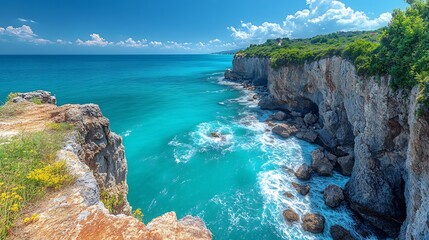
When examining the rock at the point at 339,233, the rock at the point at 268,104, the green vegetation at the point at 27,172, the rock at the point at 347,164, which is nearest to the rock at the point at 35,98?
the green vegetation at the point at 27,172

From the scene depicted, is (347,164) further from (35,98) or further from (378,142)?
(35,98)

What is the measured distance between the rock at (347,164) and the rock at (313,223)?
820 cm

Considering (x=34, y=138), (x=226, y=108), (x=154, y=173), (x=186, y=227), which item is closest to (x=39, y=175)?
(x=34, y=138)

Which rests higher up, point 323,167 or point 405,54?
point 405,54

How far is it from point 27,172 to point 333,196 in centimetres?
2190

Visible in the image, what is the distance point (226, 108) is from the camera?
A: 1981 inches

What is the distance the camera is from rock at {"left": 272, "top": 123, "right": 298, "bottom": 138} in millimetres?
34000

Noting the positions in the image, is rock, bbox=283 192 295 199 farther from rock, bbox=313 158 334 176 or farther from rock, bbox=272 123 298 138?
rock, bbox=272 123 298 138

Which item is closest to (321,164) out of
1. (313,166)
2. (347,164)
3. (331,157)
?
(313,166)

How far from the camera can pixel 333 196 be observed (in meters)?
20.2

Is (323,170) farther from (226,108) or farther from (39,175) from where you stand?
(226,108)

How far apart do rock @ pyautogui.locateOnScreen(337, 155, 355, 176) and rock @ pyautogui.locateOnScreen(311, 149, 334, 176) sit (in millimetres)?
1075

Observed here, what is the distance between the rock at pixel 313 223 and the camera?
58.4 feet

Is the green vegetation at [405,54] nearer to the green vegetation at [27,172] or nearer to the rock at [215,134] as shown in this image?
the green vegetation at [27,172]
